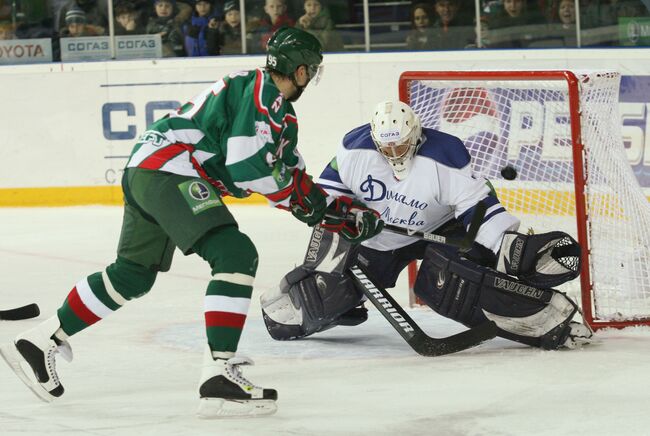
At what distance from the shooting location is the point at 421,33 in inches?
282

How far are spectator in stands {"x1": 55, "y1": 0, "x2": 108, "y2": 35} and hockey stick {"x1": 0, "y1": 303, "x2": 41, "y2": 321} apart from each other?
3526 millimetres

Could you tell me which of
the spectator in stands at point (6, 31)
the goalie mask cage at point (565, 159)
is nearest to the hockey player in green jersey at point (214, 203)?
the goalie mask cage at point (565, 159)

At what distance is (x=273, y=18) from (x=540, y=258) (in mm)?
4168

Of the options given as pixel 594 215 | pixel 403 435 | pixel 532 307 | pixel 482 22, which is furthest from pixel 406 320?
pixel 482 22

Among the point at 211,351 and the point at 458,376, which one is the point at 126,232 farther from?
the point at 458,376

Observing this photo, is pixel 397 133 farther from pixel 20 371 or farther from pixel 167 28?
pixel 167 28

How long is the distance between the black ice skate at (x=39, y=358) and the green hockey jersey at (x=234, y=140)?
47cm

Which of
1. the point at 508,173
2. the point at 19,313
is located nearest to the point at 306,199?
the point at 508,173

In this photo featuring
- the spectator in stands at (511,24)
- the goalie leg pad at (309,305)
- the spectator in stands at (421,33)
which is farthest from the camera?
the spectator in stands at (421,33)

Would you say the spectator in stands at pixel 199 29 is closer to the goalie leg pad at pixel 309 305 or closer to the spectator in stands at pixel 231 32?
the spectator in stands at pixel 231 32

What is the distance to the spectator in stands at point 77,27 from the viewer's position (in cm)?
757

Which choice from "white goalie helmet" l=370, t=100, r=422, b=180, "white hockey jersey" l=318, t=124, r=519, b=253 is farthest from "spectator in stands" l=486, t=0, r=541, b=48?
"white goalie helmet" l=370, t=100, r=422, b=180

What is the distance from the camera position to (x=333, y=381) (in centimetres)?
329

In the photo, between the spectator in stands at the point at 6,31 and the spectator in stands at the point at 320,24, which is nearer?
the spectator in stands at the point at 320,24
